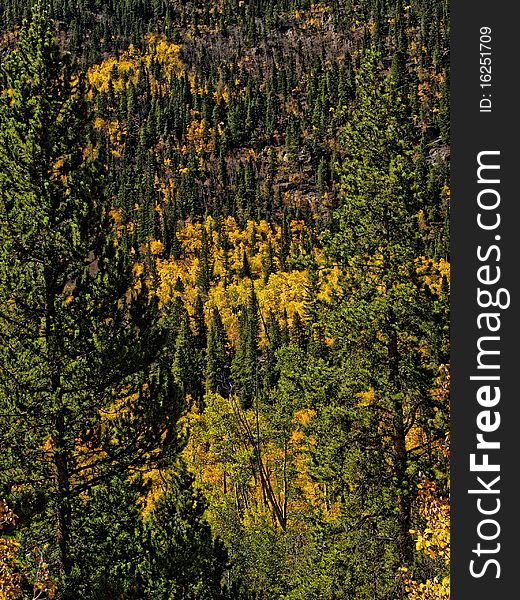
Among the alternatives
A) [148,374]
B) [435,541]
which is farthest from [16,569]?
[435,541]

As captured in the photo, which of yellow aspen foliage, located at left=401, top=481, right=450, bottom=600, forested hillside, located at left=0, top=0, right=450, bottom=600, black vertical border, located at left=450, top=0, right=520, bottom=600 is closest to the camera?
black vertical border, located at left=450, top=0, right=520, bottom=600

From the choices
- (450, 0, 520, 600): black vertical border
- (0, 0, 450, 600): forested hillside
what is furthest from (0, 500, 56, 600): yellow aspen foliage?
(450, 0, 520, 600): black vertical border

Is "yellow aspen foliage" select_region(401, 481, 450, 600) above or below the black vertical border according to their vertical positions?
below

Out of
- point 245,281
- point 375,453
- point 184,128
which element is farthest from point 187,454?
point 184,128

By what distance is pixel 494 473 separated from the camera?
5887 millimetres

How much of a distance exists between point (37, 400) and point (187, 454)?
35900mm

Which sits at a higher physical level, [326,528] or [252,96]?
[252,96]

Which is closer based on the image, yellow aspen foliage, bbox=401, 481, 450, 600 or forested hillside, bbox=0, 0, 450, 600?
yellow aspen foliage, bbox=401, 481, 450, 600

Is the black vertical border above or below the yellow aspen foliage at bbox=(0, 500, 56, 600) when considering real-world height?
above

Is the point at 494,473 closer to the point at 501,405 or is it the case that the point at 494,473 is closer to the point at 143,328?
the point at 501,405

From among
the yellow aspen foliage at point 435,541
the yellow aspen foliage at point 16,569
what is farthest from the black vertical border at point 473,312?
the yellow aspen foliage at point 16,569

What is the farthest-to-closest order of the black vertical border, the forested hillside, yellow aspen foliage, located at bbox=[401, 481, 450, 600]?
the forested hillside, yellow aspen foliage, located at bbox=[401, 481, 450, 600], the black vertical border

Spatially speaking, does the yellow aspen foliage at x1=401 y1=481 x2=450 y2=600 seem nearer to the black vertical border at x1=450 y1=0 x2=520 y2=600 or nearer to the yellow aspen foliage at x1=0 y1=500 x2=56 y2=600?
the black vertical border at x1=450 y1=0 x2=520 y2=600

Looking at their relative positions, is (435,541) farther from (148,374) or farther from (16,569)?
(16,569)
